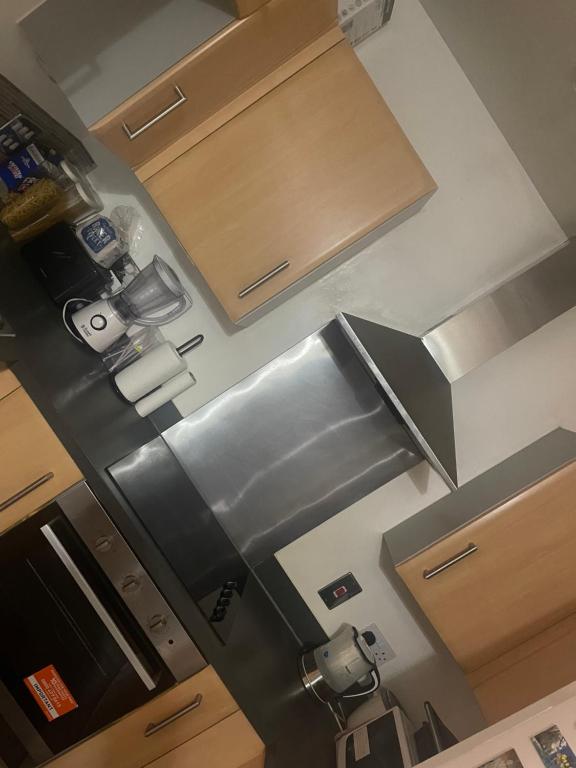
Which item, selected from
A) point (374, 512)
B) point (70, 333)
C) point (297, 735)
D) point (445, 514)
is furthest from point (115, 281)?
point (297, 735)

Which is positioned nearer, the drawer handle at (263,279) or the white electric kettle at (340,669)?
the drawer handle at (263,279)

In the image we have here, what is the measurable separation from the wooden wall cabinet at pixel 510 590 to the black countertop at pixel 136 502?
1.52ft

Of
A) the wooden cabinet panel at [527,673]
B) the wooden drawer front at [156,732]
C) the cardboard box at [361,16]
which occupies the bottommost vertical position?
the wooden cabinet panel at [527,673]

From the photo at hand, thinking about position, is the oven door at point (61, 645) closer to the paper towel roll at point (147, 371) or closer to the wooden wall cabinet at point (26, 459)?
the wooden wall cabinet at point (26, 459)

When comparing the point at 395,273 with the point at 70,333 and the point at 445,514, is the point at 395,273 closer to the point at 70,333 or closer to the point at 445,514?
the point at 445,514

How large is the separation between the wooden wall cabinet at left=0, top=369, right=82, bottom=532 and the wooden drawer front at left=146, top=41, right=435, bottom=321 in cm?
54

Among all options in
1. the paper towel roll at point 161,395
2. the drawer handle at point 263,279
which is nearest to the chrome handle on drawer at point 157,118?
the drawer handle at point 263,279

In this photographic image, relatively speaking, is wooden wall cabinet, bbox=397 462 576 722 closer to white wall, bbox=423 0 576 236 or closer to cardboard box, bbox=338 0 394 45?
white wall, bbox=423 0 576 236

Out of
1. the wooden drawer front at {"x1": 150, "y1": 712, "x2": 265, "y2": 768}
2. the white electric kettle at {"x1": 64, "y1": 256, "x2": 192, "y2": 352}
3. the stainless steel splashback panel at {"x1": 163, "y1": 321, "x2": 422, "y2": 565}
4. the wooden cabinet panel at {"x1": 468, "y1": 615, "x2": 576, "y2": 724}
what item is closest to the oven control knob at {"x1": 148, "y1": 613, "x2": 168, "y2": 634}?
the wooden drawer front at {"x1": 150, "y1": 712, "x2": 265, "y2": 768}

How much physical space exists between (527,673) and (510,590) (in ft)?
0.71

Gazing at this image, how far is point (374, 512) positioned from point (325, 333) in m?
0.59

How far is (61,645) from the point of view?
1.28 m

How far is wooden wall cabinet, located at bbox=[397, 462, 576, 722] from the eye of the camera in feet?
4.80

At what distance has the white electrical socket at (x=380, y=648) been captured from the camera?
189cm
